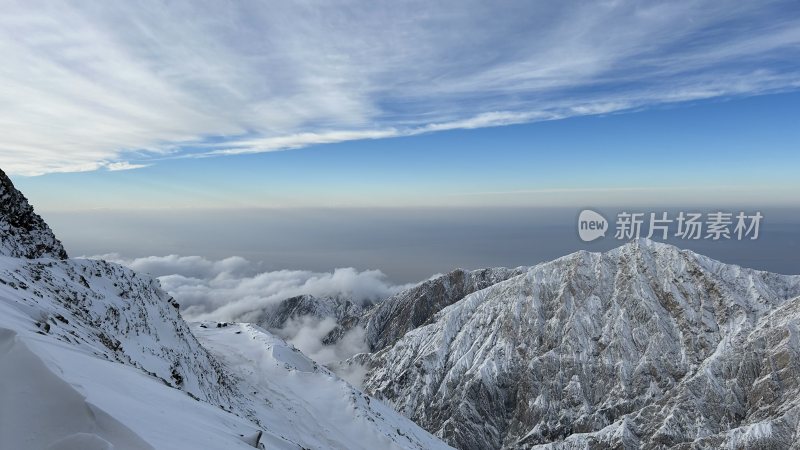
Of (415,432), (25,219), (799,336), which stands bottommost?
(799,336)

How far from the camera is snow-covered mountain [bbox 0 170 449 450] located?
12.1 metres

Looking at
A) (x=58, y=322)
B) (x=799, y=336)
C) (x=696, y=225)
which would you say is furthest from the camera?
(x=799, y=336)

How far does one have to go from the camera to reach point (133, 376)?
21344 mm

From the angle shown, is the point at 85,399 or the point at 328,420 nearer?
the point at 85,399

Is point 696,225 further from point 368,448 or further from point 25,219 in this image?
point 25,219

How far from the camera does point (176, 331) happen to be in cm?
4666

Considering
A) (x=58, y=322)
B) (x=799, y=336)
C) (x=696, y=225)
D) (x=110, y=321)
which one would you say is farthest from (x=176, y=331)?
(x=799, y=336)

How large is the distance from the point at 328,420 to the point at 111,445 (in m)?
50.5

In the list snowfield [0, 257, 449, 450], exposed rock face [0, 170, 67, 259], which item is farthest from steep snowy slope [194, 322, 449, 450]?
exposed rock face [0, 170, 67, 259]

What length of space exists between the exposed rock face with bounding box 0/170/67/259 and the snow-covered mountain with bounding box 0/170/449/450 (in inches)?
4.7

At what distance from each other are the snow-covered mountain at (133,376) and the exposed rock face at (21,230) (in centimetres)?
12

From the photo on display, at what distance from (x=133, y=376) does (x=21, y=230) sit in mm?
29221

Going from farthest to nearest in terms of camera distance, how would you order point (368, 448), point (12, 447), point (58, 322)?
point (368, 448) → point (58, 322) → point (12, 447)

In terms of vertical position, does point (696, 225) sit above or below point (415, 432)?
above
